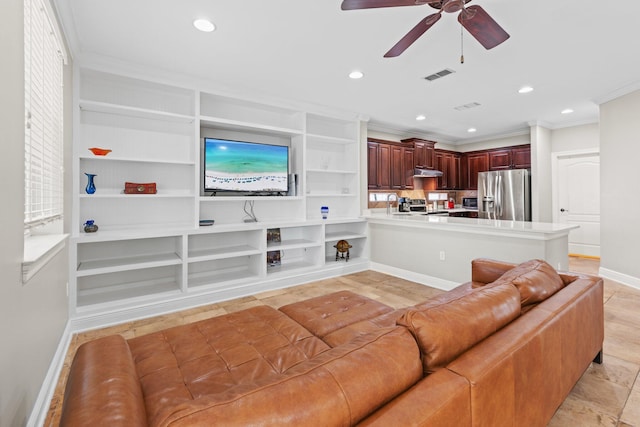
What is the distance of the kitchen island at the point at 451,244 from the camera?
3.27 m

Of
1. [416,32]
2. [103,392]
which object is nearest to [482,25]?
[416,32]

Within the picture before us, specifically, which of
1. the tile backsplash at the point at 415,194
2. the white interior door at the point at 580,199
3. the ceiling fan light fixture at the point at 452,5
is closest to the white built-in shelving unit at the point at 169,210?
the tile backsplash at the point at 415,194

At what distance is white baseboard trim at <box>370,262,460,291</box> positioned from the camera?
4041 millimetres

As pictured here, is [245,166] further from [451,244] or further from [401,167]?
[401,167]

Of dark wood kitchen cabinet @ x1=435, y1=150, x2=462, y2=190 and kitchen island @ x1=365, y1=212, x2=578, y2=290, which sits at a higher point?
dark wood kitchen cabinet @ x1=435, y1=150, x2=462, y2=190

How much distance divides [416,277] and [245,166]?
9.34ft

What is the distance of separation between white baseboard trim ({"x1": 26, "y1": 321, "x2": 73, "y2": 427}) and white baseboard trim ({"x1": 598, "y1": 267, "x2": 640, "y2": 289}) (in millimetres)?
5966

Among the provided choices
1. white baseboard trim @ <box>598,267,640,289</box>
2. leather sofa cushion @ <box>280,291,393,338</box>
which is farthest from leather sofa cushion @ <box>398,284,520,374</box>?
white baseboard trim @ <box>598,267,640,289</box>

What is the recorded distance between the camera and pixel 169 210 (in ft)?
12.5

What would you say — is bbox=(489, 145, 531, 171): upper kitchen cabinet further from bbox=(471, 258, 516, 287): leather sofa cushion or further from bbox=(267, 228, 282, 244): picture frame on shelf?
bbox=(267, 228, 282, 244): picture frame on shelf

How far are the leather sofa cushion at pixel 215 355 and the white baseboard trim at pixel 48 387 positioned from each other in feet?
2.15

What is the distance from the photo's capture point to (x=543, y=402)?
1.33 m

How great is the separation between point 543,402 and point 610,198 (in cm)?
447

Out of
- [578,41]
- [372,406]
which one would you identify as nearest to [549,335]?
[372,406]
